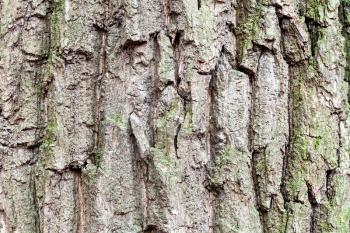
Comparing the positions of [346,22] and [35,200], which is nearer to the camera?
[35,200]

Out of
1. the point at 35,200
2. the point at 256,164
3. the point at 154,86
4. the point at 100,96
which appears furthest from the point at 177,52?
the point at 35,200

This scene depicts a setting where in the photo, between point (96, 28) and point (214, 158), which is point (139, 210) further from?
point (96, 28)

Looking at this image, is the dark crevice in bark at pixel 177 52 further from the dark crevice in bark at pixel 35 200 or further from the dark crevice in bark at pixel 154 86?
the dark crevice in bark at pixel 35 200

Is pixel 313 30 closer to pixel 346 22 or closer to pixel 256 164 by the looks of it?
pixel 346 22

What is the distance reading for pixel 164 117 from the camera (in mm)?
1133

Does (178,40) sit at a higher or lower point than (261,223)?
higher

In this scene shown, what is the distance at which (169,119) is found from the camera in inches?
44.5

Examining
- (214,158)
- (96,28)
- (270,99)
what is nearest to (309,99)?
(270,99)

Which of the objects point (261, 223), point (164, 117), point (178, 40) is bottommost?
point (261, 223)

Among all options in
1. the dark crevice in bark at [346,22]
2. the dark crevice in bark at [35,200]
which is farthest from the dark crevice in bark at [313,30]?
the dark crevice in bark at [35,200]

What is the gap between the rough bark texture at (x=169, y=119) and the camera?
3.72 ft

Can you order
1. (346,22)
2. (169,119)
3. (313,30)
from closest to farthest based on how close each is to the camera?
(169,119)
(313,30)
(346,22)

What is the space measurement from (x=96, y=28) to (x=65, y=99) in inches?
7.6

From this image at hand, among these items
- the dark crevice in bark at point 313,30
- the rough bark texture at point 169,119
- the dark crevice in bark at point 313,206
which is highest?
the dark crevice in bark at point 313,30
